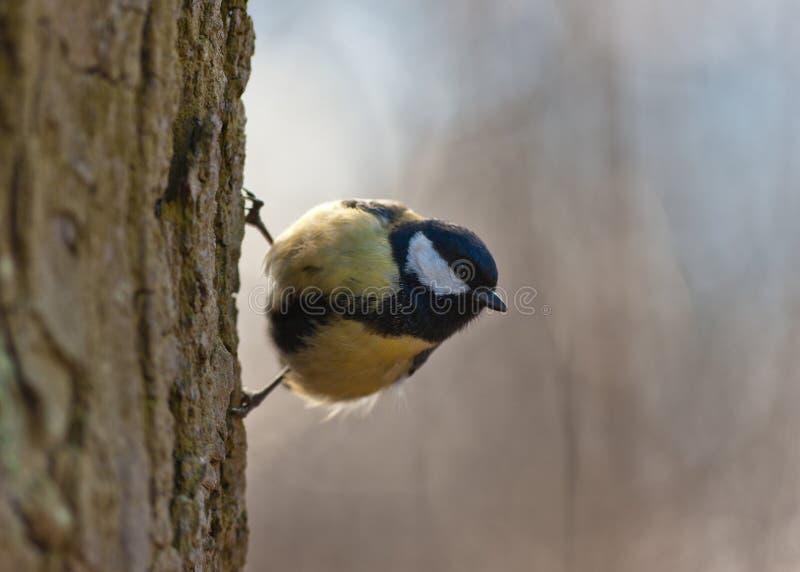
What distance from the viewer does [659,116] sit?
3.64 metres

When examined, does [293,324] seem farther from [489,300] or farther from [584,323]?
[584,323]

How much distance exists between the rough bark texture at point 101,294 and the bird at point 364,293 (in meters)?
Result: 0.77

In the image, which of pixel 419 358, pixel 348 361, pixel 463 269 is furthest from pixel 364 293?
pixel 419 358

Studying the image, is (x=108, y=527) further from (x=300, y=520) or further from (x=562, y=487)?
(x=562, y=487)

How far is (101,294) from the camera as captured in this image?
807 millimetres

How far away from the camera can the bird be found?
6.48ft

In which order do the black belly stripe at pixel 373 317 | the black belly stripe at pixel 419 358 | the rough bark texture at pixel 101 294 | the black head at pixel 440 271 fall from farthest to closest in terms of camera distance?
the black belly stripe at pixel 419 358 < the black head at pixel 440 271 < the black belly stripe at pixel 373 317 < the rough bark texture at pixel 101 294

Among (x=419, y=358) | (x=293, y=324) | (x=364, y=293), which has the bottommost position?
(x=419, y=358)

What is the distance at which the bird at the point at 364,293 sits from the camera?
77.7 inches

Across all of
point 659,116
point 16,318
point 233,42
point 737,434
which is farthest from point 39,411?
point 659,116

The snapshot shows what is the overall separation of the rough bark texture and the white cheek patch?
0.96 meters

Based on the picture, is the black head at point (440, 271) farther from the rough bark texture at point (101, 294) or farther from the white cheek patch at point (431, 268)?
the rough bark texture at point (101, 294)

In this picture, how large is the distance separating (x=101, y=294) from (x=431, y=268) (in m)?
1.37

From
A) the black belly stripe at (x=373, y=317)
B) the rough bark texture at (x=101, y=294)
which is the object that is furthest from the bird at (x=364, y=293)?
the rough bark texture at (x=101, y=294)
